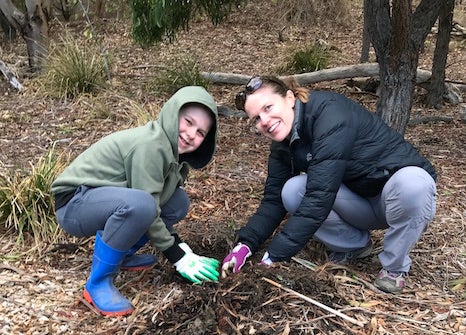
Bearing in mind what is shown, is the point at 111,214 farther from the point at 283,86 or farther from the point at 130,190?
the point at 283,86

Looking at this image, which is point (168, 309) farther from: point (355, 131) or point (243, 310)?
point (355, 131)

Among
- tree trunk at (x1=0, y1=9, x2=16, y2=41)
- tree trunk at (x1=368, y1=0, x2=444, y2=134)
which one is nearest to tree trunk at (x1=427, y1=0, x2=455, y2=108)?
tree trunk at (x1=368, y1=0, x2=444, y2=134)

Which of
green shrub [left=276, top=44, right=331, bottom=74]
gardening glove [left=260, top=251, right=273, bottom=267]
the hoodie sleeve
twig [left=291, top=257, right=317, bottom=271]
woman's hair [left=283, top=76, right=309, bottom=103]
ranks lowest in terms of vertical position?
green shrub [left=276, top=44, right=331, bottom=74]

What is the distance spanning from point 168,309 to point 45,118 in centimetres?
335

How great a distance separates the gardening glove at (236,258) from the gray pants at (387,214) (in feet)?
0.92

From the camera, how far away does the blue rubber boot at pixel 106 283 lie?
88.4 inches

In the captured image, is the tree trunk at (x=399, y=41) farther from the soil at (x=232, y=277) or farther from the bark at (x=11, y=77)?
the bark at (x=11, y=77)

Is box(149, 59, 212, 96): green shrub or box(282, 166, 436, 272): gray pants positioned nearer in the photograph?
box(282, 166, 436, 272): gray pants

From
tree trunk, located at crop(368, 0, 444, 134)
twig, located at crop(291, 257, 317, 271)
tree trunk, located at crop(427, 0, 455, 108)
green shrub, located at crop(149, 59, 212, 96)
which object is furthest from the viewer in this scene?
green shrub, located at crop(149, 59, 212, 96)

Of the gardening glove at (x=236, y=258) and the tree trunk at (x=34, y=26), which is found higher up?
the tree trunk at (x=34, y=26)

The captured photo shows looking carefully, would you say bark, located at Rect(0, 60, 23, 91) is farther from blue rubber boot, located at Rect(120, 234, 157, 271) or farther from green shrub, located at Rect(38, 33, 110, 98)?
blue rubber boot, located at Rect(120, 234, 157, 271)

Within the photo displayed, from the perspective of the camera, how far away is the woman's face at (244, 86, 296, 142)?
2.33 meters

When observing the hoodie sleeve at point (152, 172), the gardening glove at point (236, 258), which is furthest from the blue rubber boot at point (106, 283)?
the gardening glove at point (236, 258)

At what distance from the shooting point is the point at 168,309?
221 centimetres
